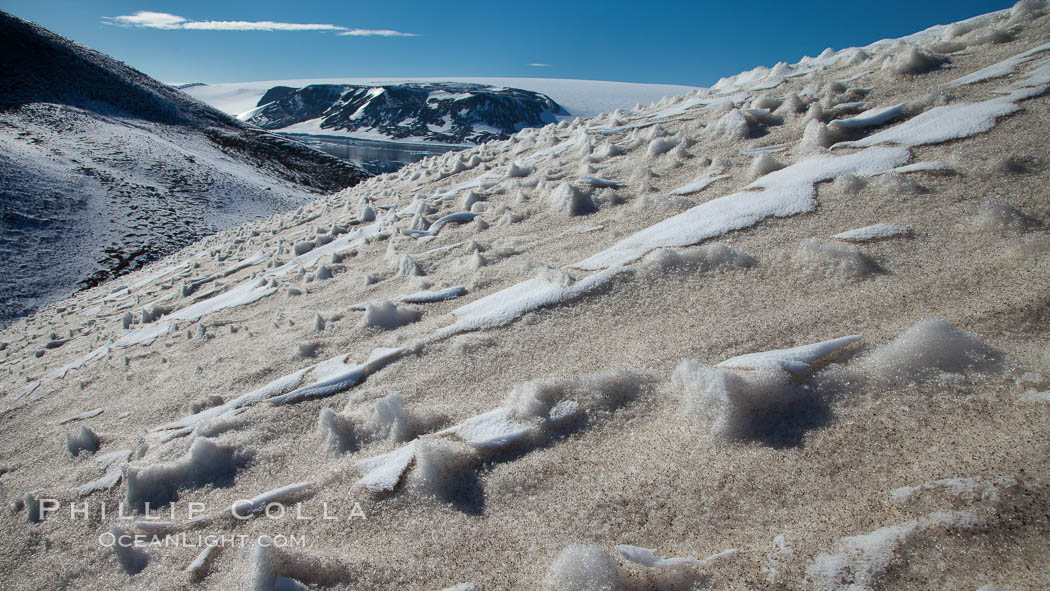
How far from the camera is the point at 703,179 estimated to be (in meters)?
2.92

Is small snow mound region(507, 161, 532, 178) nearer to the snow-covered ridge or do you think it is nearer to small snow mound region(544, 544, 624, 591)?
small snow mound region(544, 544, 624, 591)

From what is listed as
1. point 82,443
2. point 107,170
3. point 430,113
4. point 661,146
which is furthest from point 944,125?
point 430,113

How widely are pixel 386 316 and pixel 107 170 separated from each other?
17795mm

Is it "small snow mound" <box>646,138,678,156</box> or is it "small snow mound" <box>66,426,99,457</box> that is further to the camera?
"small snow mound" <box>646,138,678,156</box>

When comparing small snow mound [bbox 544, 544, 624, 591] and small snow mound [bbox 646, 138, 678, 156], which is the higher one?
small snow mound [bbox 646, 138, 678, 156]

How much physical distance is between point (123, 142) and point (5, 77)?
29.5 feet

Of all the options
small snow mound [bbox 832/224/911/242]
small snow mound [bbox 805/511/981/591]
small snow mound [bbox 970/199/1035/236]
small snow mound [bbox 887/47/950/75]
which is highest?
small snow mound [bbox 887/47/950/75]

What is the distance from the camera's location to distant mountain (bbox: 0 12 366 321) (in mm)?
10297

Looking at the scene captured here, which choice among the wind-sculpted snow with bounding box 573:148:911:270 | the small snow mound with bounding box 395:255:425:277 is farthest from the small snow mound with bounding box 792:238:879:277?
the small snow mound with bounding box 395:255:425:277

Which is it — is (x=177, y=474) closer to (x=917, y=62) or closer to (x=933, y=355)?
(x=933, y=355)

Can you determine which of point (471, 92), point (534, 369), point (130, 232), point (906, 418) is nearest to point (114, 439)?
point (534, 369)

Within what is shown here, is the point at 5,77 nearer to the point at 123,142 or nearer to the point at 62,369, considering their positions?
the point at 123,142

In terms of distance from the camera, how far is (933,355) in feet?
4.11

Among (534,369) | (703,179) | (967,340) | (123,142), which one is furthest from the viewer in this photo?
(123,142)
